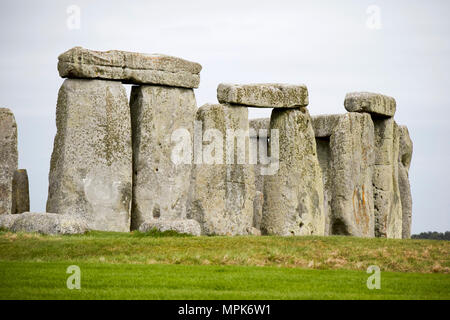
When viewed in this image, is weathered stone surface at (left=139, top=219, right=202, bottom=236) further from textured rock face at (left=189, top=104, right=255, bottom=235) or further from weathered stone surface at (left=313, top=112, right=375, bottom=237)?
weathered stone surface at (left=313, top=112, right=375, bottom=237)

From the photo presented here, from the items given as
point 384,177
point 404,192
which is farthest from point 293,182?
point 404,192

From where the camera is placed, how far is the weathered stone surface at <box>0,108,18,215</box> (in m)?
28.1

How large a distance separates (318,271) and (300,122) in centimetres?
858

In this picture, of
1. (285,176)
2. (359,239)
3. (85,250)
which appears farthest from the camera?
(285,176)

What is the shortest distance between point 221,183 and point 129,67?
5.68 meters

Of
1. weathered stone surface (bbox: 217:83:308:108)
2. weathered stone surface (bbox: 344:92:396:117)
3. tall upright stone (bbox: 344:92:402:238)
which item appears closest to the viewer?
weathered stone surface (bbox: 217:83:308:108)

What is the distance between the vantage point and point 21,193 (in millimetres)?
25266

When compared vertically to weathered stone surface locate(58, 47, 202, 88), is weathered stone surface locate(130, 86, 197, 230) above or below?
below

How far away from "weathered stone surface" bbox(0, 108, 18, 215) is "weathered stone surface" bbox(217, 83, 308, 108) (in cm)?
855

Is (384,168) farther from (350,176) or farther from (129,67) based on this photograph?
(129,67)

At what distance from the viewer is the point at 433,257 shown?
1745 centimetres

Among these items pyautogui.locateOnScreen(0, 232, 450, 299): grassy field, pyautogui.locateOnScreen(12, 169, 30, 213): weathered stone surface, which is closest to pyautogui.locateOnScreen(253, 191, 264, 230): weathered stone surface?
pyautogui.locateOnScreen(12, 169, 30, 213): weathered stone surface
